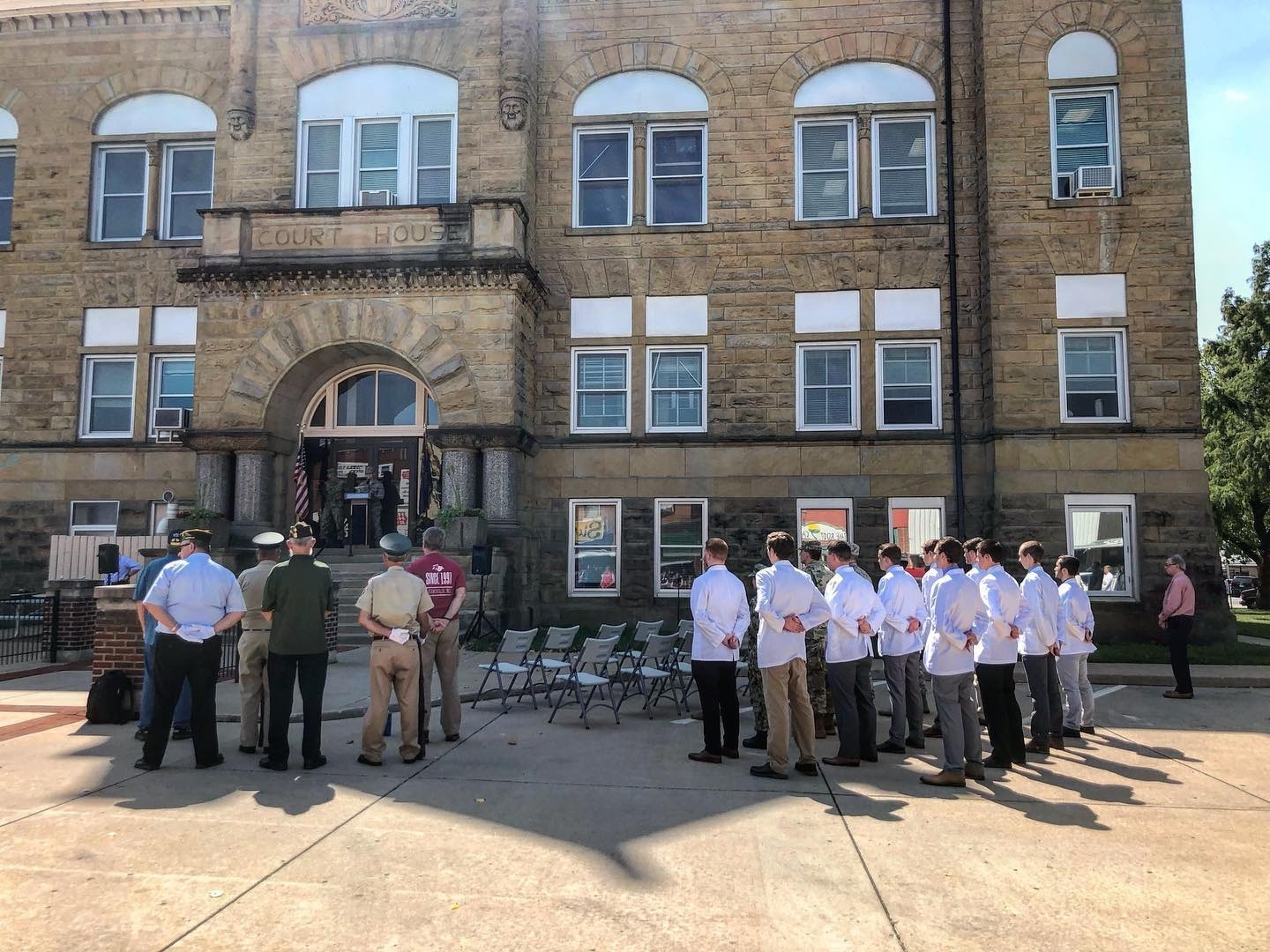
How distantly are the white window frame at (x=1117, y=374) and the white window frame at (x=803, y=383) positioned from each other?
3.75 m

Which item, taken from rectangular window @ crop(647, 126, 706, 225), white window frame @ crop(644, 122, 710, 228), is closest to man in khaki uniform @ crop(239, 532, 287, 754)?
white window frame @ crop(644, 122, 710, 228)

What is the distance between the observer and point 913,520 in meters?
17.5

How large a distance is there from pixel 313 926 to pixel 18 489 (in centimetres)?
1906

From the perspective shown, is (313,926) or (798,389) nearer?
(313,926)

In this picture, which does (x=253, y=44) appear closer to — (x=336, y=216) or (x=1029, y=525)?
(x=336, y=216)

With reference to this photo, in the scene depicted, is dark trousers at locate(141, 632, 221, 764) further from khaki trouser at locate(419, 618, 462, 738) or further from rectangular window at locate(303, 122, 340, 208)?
rectangular window at locate(303, 122, 340, 208)

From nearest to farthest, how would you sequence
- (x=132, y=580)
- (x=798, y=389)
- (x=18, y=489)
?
(x=132, y=580)
(x=798, y=389)
(x=18, y=489)

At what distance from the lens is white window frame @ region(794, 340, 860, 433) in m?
17.9

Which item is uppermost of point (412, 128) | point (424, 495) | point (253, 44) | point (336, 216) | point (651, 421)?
point (253, 44)

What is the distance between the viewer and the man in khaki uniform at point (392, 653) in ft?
24.0

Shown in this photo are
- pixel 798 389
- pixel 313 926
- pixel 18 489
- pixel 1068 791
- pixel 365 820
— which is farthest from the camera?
pixel 18 489

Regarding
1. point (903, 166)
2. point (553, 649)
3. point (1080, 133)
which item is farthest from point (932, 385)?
point (553, 649)

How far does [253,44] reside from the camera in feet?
60.1

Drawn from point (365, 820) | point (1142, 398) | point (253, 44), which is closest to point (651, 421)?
point (1142, 398)
